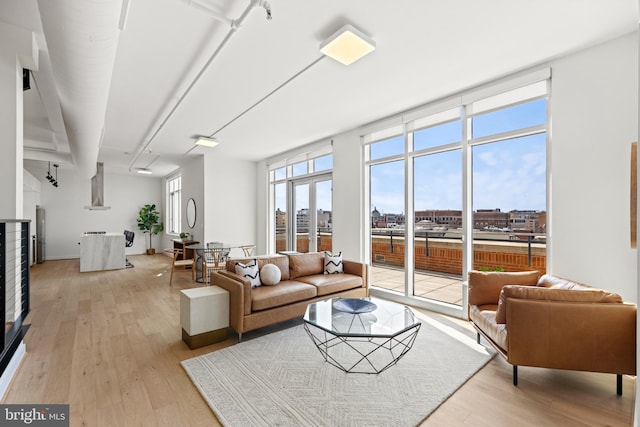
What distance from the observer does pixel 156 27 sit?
8.19 ft

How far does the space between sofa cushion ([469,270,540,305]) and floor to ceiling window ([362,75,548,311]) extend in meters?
0.56

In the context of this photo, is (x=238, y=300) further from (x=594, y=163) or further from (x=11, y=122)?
(x=594, y=163)

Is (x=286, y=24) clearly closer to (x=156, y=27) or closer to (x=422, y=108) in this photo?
(x=156, y=27)

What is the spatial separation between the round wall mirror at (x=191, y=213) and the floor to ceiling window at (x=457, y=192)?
506 centimetres

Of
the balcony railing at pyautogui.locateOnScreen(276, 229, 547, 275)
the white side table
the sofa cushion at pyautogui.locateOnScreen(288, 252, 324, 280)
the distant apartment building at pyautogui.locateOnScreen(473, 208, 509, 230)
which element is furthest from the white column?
the distant apartment building at pyautogui.locateOnScreen(473, 208, 509, 230)

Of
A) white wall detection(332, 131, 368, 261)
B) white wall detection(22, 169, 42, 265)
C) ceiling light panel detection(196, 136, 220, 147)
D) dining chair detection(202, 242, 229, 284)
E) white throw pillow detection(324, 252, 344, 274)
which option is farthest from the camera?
white wall detection(22, 169, 42, 265)

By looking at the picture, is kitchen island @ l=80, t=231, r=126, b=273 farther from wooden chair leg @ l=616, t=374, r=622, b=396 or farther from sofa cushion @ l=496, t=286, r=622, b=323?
wooden chair leg @ l=616, t=374, r=622, b=396

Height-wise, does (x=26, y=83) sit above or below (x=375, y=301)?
above

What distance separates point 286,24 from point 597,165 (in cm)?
318

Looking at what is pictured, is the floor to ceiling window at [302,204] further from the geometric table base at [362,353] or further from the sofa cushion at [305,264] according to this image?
the geometric table base at [362,353]

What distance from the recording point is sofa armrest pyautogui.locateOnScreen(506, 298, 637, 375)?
82.0 inches

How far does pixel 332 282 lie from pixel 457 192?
213cm

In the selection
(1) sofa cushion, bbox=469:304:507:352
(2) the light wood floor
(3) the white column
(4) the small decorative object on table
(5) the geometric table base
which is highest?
(3) the white column

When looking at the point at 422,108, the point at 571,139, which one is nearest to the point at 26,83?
the point at 422,108
